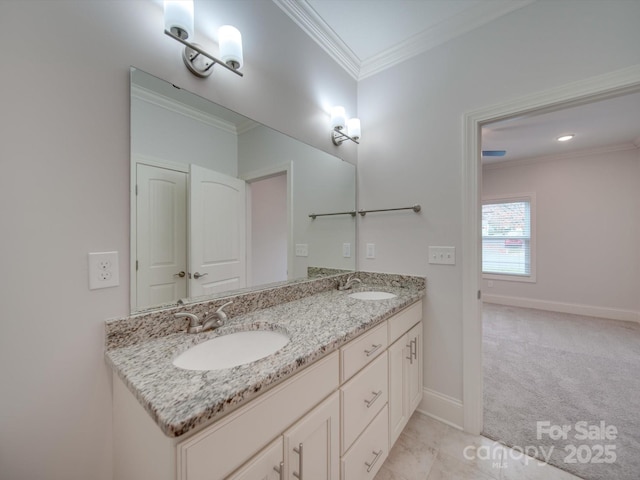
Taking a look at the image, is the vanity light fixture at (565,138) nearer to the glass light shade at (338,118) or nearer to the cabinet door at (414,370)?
the glass light shade at (338,118)

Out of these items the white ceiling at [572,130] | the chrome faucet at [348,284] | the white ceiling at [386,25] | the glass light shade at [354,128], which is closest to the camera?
the white ceiling at [386,25]

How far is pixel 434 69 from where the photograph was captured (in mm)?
1832

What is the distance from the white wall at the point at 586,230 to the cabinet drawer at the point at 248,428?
196 inches

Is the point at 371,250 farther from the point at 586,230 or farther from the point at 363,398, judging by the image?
the point at 586,230

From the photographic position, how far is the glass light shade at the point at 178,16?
958mm

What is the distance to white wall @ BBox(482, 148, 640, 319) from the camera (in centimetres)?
362

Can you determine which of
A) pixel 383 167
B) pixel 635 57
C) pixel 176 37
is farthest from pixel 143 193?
pixel 635 57

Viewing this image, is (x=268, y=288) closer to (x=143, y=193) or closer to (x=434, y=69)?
(x=143, y=193)

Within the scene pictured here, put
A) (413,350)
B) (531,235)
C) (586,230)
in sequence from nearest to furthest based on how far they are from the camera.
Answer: (413,350) < (586,230) < (531,235)

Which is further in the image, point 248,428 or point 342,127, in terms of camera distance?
point 342,127

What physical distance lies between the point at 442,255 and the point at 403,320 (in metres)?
0.56

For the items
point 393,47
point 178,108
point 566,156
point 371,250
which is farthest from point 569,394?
point 566,156

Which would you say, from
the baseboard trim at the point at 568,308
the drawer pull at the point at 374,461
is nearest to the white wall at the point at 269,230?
the drawer pull at the point at 374,461

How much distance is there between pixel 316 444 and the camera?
2.92ft
